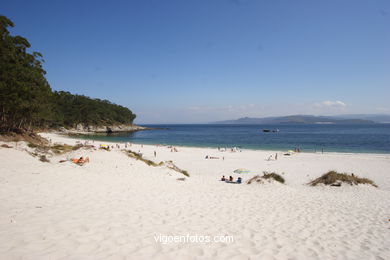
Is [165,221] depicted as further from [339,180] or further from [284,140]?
[284,140]

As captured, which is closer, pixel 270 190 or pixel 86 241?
pixel 86 241

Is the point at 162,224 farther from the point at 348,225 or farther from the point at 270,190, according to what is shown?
the point at 270,190

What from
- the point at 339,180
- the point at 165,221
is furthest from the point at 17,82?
the point at 339,180

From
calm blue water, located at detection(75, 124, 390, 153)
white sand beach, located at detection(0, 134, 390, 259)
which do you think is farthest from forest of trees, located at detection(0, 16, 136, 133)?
calm blue water, located at detection(75, 124, 390, 153)

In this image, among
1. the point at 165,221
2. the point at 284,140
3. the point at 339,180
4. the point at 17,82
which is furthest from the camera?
the point at 284,140

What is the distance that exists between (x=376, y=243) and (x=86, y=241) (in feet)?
23.4

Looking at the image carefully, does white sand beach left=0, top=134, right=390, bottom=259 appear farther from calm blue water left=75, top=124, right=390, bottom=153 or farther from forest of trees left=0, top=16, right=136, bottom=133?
calm blue water left=75, top=124, right=390, bottom=153

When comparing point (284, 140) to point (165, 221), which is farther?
point (284, 140)

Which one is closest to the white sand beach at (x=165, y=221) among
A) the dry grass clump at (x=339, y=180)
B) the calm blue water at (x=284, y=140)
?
the dry grass clump at (x=339, y=180)

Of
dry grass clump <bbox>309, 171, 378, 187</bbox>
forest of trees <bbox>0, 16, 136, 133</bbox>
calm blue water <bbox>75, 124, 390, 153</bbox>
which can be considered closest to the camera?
dry grass clump <bbox>309, 171, 378, 187</bbox>

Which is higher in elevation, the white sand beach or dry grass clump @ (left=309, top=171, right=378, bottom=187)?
the white sand beach

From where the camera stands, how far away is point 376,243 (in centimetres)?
509

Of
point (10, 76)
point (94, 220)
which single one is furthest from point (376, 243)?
point (10, 76)

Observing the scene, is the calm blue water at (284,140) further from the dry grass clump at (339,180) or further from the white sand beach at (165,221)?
the white sand beach at (165,221)
